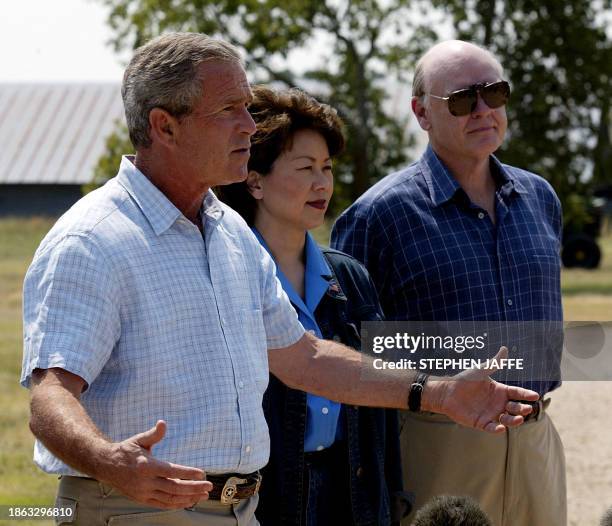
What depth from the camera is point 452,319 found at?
4359 mm

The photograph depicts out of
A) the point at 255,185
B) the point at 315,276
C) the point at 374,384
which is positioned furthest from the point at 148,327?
the point at 255,185

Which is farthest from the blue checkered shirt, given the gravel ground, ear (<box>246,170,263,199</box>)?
the gravel ground

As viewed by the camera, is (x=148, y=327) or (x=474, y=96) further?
(x=474, y=96)

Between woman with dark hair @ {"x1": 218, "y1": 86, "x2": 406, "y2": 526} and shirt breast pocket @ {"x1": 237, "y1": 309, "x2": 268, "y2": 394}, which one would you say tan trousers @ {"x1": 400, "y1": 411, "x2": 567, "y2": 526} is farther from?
shirt breast pocket @ {"x1": 237, "y1": 309, "x2": 268, "y2": 394}

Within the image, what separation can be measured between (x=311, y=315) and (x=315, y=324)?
0.03 m

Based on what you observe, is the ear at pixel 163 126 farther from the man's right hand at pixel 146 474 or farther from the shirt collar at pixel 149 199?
the man's right hand at pixel 146 474

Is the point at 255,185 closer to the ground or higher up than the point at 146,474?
higher up

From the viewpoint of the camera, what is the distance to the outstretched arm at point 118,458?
2.54 meters

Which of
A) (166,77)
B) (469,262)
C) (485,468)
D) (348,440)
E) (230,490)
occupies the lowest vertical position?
(485,468)

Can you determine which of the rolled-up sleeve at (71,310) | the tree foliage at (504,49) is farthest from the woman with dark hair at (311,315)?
the tree foliage at (504,49)

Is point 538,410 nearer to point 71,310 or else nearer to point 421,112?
point 421,112

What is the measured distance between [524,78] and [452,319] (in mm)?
22323

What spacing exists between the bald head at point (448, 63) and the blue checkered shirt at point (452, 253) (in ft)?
1.02

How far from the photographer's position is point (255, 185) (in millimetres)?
4312
